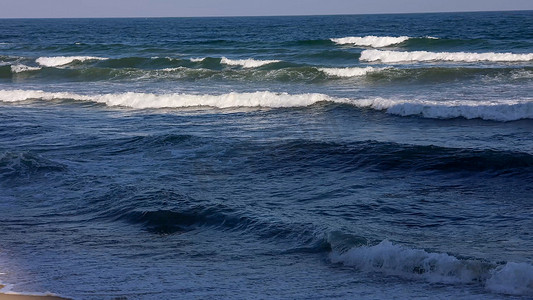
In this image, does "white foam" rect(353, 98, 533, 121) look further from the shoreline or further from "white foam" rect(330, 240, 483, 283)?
the shoreline

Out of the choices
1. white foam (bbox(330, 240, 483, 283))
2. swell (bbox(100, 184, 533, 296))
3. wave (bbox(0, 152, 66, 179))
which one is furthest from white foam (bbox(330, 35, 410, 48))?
white foam (bbox(330, 240, 483, 283))

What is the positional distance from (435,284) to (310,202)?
2.96 metres

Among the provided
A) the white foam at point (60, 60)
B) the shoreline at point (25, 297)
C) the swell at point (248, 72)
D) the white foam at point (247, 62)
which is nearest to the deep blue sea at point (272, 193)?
the shoreline at point (25, 297)

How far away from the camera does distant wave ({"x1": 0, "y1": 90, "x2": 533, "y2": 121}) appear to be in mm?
14617

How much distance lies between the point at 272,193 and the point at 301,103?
821 cm

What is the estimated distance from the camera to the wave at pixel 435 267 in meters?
5.94

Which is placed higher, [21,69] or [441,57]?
[441,57]

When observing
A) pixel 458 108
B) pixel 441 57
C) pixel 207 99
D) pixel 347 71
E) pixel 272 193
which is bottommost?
pixel 272 193

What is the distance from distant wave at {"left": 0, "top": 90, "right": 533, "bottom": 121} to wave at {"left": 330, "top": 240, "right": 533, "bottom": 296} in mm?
8540

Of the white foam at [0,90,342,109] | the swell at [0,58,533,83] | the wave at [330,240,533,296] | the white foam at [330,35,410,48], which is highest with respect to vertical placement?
the white foam at [330,35,410,48]

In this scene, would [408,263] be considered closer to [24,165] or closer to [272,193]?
[272,193]

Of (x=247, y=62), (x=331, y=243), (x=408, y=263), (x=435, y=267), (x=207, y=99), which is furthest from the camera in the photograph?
(x=247, y=62)

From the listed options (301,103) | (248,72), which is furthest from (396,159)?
(248,72)

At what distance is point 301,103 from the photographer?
17438 millimetres
